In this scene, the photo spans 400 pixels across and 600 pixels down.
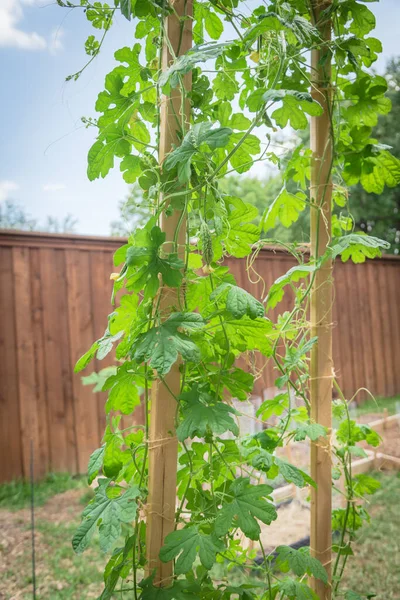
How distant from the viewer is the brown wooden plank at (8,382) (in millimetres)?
3092

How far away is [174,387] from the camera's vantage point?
0.93m

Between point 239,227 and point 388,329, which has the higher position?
point 239,227

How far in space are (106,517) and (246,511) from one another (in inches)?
10.0

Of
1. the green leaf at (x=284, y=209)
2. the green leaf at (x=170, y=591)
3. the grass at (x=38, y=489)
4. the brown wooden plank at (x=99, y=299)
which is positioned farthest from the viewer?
the brown wooden plank at (x=99, y=299)

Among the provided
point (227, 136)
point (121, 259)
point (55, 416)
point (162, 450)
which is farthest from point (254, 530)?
point (55, 416)

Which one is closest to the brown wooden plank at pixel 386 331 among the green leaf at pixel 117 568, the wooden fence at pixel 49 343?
the wooden fence at pixel 49 343

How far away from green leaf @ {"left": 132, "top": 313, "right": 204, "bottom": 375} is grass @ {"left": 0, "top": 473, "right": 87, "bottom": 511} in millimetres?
2391

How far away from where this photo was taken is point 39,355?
3.25 metres

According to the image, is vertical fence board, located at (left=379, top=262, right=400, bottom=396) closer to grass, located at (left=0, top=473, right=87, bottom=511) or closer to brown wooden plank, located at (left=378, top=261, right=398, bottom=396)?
brown wooden plank, located at (left=378, top=261, right=398, bottom=396)

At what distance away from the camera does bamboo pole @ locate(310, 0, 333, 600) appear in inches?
46.1

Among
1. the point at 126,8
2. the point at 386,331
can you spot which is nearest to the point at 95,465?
the point at 126,8

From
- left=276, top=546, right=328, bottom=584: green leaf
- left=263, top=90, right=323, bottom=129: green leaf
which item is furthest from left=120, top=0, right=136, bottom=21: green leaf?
left=276, top=546, right=328, bottom=584: green leaf

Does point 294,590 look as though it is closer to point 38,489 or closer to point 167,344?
point 167,344

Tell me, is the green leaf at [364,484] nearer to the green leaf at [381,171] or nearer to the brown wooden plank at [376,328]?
the green leaf at [381,171]
